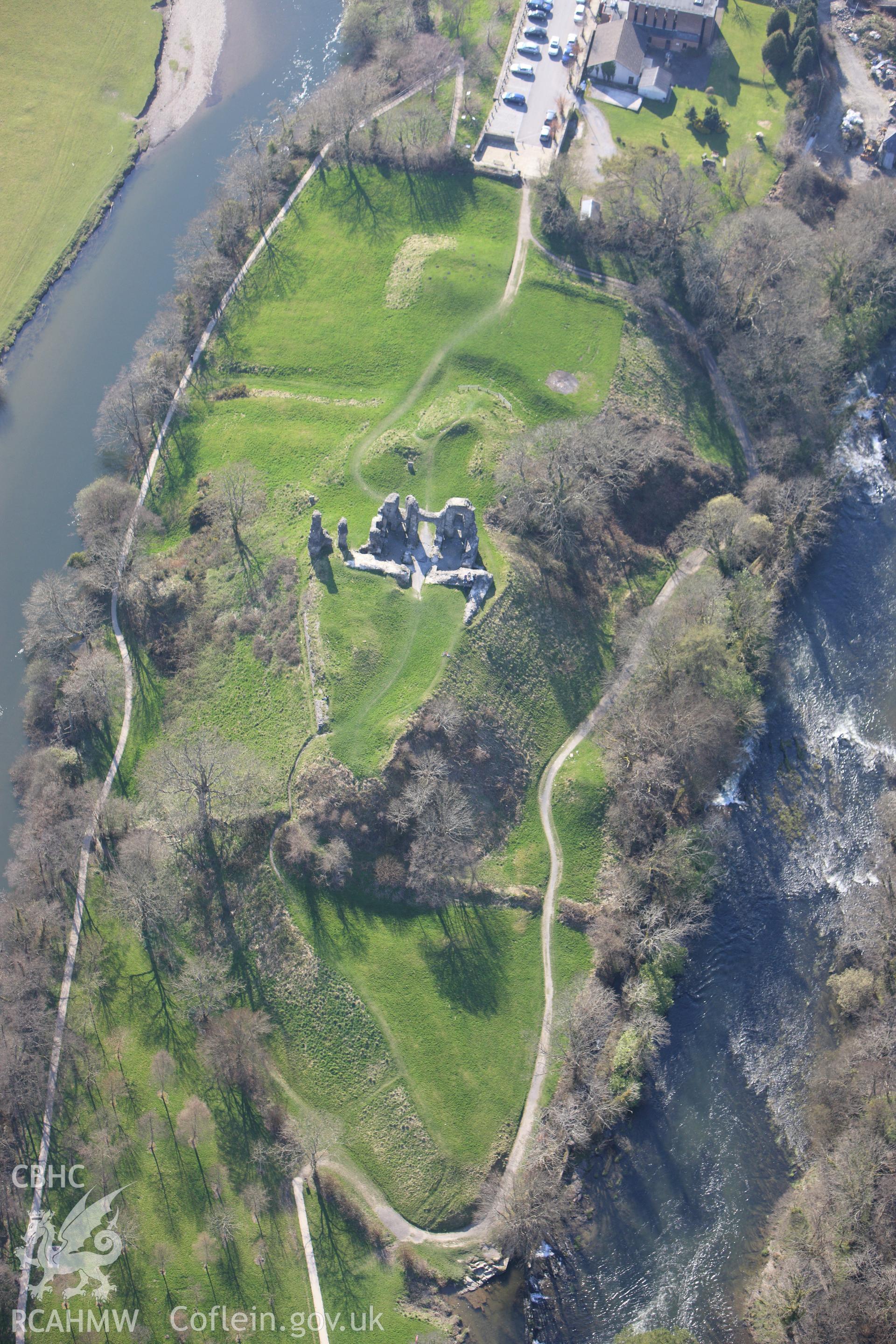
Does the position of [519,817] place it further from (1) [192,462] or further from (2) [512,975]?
(1) [192,462]

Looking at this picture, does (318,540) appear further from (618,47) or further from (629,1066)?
(618,47)

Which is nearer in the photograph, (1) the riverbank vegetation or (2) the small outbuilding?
(1) the riverbank vegetation

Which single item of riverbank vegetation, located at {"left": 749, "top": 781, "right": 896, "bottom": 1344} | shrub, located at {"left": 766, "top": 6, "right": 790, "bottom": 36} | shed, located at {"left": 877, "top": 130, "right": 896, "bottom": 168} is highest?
shrub, located at {"left": 766, "top": 6, "right": 790, "bottom": 36}

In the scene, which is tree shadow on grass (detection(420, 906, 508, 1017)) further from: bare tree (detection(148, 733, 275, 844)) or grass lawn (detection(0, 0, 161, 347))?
grass lawn (detection(0, 0, 161, 347))

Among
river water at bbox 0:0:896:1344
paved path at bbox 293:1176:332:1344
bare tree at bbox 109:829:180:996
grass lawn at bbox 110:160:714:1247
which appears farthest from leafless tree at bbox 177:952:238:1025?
river water at bbox 0:0:896:1344

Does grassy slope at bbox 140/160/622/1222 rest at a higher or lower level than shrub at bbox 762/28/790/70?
lower

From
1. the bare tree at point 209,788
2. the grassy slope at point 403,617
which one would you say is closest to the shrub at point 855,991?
the grassy slope at point 403,617

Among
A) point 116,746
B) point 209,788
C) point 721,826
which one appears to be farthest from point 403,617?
point 721,826

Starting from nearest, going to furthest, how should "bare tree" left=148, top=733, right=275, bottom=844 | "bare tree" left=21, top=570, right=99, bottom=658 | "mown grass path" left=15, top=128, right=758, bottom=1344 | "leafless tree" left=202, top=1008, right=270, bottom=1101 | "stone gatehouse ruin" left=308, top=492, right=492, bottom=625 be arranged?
"mown grass path" left=15, top=128, right=758, bottom=1344 < "leafless tree" left=202, top=1008, right=270, bottom=1101 < "bare tree" left=148, top=733, right=275, bottom=844 < "stone gatehouse ruin" left=308, top=492, right=492, bottom=625 < "bare tree" left=21, top=570, right=99, bottom=658
